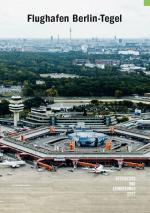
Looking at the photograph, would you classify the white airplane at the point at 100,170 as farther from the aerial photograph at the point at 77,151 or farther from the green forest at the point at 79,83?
the green forest at the point at 79,83

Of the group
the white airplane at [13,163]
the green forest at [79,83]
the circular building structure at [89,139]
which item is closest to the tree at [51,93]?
the green forest at [79,83]

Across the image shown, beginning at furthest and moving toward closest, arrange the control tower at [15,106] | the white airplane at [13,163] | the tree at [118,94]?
the tree at [118,94] < the control tower at [15,106] < the white airplane at [13,163]

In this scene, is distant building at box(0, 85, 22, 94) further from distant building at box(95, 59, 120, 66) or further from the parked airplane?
distant building at box(95, 59, 120, 66)

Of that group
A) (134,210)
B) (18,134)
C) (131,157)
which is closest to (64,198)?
(134,210)

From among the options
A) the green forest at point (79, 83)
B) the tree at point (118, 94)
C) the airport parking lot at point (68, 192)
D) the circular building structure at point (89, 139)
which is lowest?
the airport parking lot at point (68, 192)

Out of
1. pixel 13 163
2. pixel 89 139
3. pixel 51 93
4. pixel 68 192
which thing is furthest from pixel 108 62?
pixel 68 192

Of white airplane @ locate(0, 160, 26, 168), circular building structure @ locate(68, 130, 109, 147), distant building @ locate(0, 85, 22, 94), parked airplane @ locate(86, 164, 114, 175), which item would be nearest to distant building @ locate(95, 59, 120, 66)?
distant building @ locate(0, 85, 22, 94)

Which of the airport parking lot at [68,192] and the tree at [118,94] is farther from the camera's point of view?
the tree at [118,94]

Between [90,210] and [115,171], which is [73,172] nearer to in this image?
[115,171]
